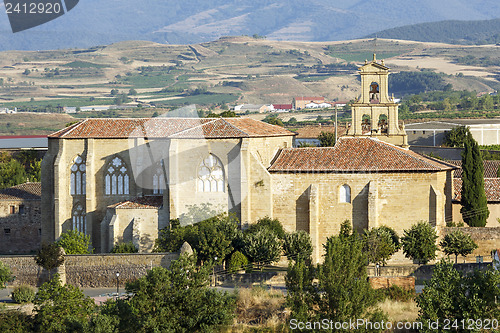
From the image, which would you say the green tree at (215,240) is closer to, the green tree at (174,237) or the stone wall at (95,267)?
the green tree at (174,237)

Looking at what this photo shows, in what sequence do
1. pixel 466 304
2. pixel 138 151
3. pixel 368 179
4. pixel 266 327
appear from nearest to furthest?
pixel 466 304 < pixel 266 327 < pixel 368 179 < pixel 138 151

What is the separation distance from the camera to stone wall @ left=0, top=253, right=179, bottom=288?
4469 centimetres

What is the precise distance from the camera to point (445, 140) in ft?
289

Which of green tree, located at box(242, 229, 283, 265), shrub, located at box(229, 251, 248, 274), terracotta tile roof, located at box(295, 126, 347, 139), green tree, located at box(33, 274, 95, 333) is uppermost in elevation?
terracotta tile roof, located at box(295, 126, 347, 139)

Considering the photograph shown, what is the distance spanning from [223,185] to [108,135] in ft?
25.1

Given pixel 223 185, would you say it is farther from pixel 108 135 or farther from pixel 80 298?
pixel 80 298

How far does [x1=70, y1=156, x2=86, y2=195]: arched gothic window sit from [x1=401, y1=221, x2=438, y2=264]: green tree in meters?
19.1

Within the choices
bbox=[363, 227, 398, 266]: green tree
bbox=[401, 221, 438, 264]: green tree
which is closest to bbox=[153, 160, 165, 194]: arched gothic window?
bbox=[363, 227, 398, 266]: green tree

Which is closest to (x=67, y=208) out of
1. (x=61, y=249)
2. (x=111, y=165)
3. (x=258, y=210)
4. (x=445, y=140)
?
(x=111, y=165)

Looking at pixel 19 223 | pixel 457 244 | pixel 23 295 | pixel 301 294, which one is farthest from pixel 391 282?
pixel 19 223

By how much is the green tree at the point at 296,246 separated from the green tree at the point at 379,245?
118 inches

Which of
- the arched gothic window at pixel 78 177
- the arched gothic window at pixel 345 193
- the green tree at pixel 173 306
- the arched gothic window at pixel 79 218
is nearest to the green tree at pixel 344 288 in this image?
the green tree at pixel 173 306

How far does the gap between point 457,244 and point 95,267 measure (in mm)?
→ 18352

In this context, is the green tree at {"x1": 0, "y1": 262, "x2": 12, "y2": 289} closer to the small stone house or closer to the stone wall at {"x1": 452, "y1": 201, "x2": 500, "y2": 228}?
the small stone house
